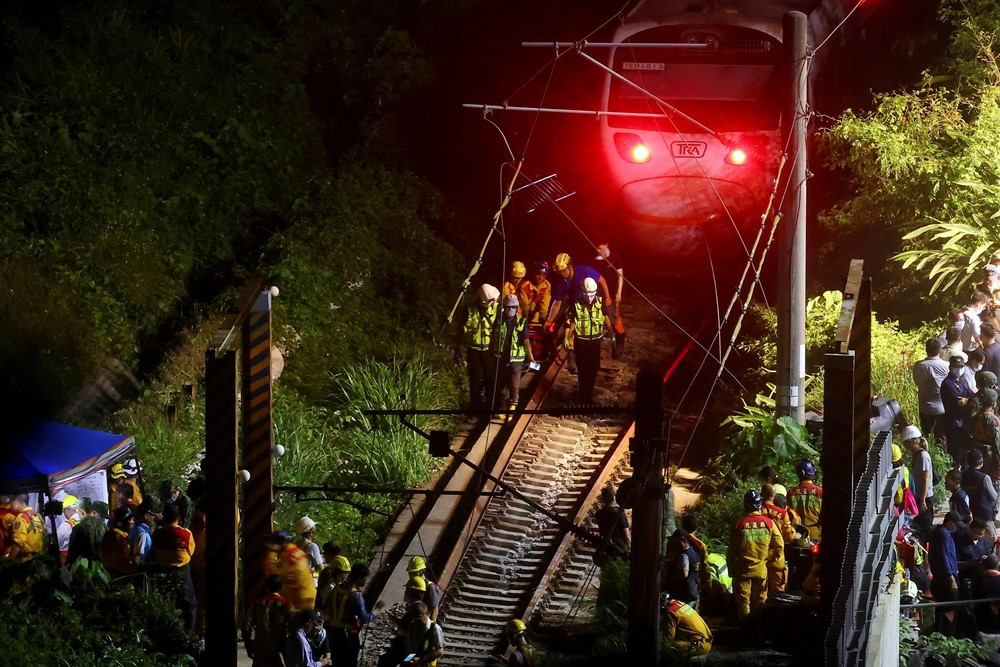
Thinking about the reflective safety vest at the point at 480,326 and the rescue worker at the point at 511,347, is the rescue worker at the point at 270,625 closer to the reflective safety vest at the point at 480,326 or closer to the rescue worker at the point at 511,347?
the rescue worker at the point at 511,347

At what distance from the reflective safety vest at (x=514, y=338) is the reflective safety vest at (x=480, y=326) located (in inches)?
3.7

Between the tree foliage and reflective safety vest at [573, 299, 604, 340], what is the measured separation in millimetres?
3990

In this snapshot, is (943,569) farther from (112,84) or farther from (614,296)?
(112,84)

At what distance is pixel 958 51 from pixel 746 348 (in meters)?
4.78

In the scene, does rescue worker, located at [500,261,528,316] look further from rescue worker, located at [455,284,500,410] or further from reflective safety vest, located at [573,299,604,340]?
reflective safety vest, located at [573,299,604,340]

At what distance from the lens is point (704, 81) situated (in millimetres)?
18969

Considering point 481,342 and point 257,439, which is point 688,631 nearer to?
point 257,439

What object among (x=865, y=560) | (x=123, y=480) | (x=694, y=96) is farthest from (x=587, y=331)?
(x=865, y=560)

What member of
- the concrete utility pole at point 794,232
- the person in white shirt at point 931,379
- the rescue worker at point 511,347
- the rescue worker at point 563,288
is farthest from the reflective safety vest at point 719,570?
the rescue worker at point 563,288

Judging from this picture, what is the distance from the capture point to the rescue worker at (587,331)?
1705 cm

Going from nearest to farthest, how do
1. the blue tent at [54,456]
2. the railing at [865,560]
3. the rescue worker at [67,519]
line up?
the railing at [865,560]
the blue tent at [54,456]
the rescue worker at [67,519]

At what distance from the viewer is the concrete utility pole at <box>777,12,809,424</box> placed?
15156mm

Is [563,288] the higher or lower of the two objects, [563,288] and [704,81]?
the lower

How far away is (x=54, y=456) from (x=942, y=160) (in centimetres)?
1090
